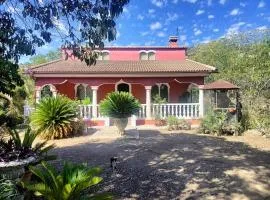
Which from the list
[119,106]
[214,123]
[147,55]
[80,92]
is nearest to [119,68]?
[80,92]

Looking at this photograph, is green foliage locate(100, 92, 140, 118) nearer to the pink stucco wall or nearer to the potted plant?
the potted plant

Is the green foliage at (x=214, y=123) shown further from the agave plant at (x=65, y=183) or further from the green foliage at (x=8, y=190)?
the green foliage at (x=8, y=190)

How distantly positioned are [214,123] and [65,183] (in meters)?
11.6

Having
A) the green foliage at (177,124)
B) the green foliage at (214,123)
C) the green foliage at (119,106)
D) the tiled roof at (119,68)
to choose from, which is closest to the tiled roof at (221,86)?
the green foliage at (214,123)

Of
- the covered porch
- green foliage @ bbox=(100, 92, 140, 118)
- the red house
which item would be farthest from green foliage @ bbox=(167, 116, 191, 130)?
green foliage @ bbox=(100, 92, 140, 118)

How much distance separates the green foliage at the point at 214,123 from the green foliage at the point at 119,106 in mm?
3322

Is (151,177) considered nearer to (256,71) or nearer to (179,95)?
(256,71)

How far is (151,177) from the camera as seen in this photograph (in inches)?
350

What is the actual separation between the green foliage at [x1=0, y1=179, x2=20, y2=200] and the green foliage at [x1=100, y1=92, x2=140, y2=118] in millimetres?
9503

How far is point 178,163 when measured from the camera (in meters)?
10.3

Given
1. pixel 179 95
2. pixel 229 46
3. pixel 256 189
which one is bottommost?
pixel 256 189

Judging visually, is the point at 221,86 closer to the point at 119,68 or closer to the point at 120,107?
the point at 120,107

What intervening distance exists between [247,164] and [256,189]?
89.2 inches


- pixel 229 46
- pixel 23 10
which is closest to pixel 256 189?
pixel 23 10
